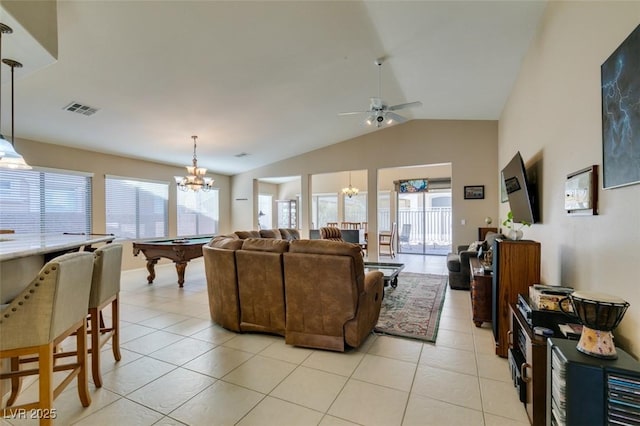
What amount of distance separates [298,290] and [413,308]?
77.1 inches

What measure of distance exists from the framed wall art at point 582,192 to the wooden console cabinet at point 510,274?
0.41 meters

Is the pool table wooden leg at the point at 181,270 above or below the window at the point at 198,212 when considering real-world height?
below

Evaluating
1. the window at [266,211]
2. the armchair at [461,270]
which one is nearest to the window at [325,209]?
the window at [266,211]

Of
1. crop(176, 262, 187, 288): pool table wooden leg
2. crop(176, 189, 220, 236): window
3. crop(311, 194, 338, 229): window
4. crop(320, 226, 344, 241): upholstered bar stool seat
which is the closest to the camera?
crop(176, 262, 187, 288): pool table wooden leg

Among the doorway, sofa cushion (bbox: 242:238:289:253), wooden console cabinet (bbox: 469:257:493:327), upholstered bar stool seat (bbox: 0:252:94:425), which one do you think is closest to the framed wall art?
wooden console cabinet (bbox: 469:257:493:327)

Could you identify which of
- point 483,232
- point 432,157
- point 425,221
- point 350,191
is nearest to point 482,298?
point 483,232

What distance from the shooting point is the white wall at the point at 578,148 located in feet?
5.07

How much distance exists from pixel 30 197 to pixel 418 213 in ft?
32.7

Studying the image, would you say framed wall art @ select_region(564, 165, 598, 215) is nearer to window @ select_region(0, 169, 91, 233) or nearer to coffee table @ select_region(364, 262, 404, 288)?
coffee table @ select_region(364, 262, 404, 288)

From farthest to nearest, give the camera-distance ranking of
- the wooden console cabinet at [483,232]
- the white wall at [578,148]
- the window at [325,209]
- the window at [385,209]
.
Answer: the window at [325,209] → the window at [385,209] → the wooden console cabinet at [483,232] → the white wall at [578,148]

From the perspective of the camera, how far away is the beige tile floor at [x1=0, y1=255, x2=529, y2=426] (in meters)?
1.80

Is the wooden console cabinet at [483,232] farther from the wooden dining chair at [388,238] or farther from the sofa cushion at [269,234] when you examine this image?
the sofa cushion at [269,234]

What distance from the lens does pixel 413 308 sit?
3855 mm

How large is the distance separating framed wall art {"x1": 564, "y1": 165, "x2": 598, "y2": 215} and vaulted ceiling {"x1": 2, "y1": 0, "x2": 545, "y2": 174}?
1.94 metres
